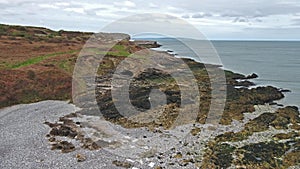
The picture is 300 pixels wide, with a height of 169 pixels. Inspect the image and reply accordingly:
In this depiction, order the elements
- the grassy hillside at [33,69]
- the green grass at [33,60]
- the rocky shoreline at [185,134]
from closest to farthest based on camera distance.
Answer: the rocky shoreline at [185,134], the grassy hillside at [33,69], the green grass at [33,60]

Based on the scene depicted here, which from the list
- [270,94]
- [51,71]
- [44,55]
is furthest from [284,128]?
[44,55]

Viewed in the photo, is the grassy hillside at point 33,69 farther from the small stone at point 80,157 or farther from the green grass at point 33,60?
the small stone at point 80,157

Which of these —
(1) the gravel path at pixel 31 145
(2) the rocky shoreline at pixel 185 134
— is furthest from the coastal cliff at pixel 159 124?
(1) the gravel path at pixel 31 145

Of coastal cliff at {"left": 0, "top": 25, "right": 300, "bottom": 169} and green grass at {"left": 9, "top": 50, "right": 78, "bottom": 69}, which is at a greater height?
green grass at {"left": 9, "top": 50, "right": 78, "bottom": 69}

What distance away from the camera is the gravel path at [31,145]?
21.2m

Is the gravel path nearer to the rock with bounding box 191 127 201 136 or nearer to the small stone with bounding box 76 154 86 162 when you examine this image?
the small stone with bounding box 76 154 86 162

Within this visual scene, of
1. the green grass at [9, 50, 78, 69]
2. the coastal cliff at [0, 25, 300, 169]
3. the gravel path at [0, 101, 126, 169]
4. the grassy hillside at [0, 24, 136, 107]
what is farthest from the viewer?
the green grass at [9, 50, 78, 69]

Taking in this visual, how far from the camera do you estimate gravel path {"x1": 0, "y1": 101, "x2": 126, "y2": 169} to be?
2125 cm

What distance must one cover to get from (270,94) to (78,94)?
27101 millimetres

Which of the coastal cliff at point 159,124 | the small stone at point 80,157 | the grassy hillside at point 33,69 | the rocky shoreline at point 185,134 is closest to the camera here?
the small stone at point 80,157

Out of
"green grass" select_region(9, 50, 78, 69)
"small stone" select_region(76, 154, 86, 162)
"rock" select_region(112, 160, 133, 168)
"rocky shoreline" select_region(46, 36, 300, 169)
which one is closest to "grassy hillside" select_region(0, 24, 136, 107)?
"green grass" select_region(9, 50, 78, 69)

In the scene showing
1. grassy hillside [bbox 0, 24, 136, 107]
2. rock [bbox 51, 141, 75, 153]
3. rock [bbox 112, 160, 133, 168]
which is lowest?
rock [bbox 112, 160, 133, 168]

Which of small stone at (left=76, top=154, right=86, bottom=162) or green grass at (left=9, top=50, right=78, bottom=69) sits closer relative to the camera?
small stone at (left=76, top=154, right=86, bottom=162)

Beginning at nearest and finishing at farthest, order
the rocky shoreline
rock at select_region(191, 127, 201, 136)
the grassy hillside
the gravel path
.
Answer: the gravel path → the rocky shoreline → rock at select_region(191, 127, 201, 136) → the grassy hillside
